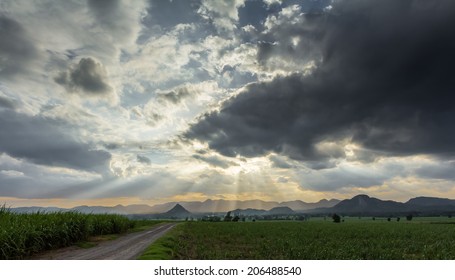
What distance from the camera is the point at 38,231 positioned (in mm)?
30828

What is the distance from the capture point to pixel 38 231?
30828mm

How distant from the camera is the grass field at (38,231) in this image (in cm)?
2734

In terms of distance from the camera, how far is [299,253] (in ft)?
112

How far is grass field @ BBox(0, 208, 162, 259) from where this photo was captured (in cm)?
2734

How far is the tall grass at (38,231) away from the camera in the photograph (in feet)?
89.7

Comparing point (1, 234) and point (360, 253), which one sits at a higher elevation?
point (1, 234)

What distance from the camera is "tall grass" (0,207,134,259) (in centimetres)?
2733
